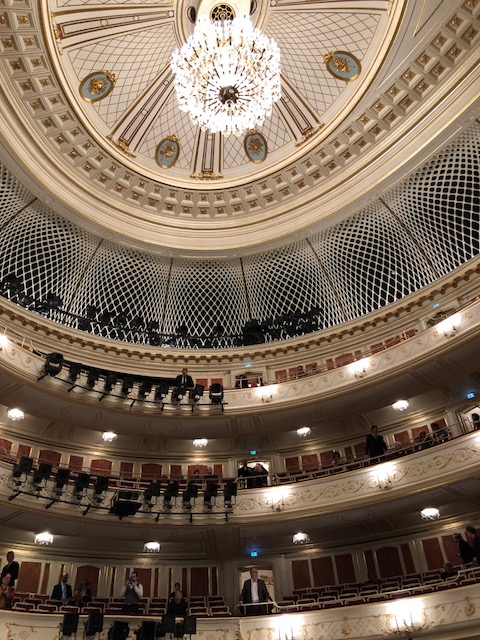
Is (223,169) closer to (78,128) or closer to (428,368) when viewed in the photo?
(78,128)

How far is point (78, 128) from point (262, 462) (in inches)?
484

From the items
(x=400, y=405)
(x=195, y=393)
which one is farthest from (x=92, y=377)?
(x=400, y=405)

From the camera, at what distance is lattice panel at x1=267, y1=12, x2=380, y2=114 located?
16.1 metres

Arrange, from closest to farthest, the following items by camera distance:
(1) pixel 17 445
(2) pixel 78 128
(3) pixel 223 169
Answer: (1) pixel 17 445
(2) pixel 78 128
(3) pixel 223 169

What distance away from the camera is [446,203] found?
16.4 metres

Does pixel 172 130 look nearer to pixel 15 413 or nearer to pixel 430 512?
pixel 15 413

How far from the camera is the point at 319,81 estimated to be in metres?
17.4

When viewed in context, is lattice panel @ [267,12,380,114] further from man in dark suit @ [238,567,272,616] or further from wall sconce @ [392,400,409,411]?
man in dark suit @ [238,567,272,616]

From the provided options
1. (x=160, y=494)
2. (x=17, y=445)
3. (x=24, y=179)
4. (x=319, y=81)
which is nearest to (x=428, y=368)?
(x=160, y=494)

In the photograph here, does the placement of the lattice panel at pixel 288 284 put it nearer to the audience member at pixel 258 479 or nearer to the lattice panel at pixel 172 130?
the lattice panel at pixel 172 130

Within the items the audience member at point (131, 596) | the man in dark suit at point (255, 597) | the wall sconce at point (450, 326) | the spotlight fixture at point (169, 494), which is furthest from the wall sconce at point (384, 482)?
the audience member at point (131, 596)

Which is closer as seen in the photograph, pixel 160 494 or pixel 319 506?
pixel 319 506

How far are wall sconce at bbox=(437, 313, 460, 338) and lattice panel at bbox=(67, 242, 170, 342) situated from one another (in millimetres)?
10137

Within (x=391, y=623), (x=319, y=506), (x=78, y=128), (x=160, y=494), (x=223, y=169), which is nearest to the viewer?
(x=391, y=623)
